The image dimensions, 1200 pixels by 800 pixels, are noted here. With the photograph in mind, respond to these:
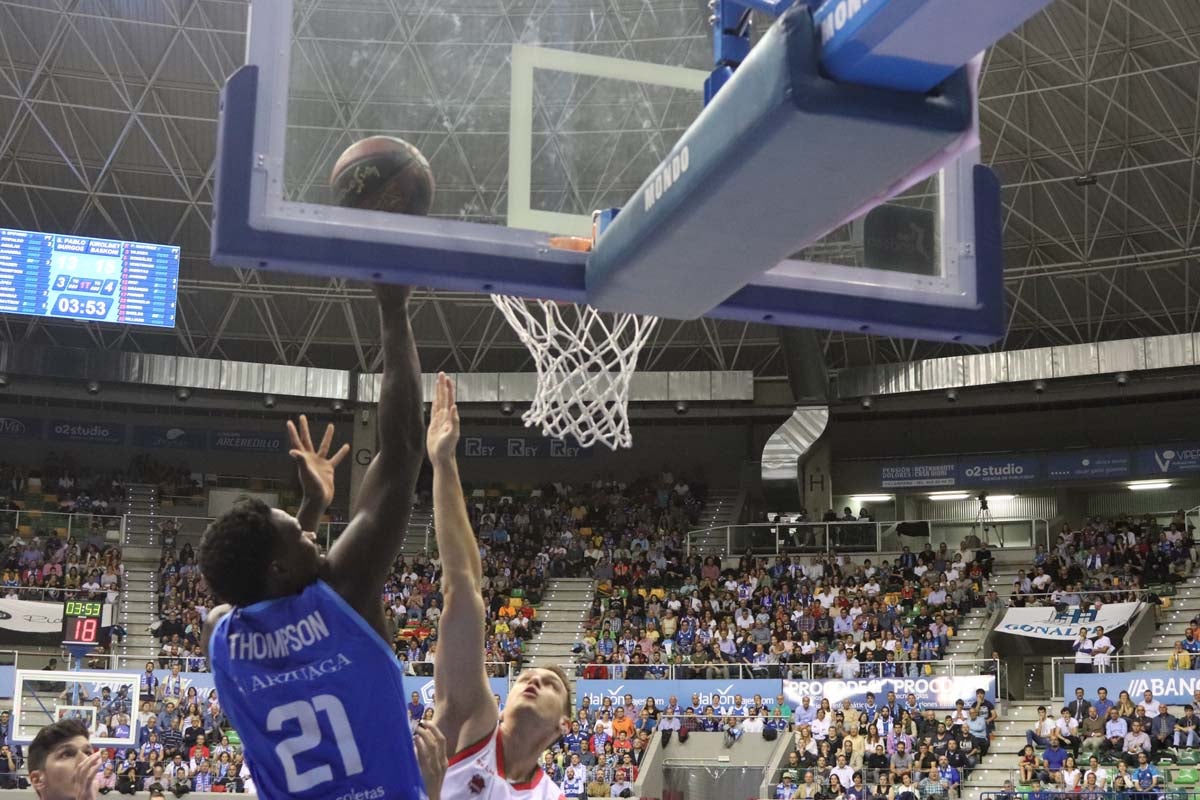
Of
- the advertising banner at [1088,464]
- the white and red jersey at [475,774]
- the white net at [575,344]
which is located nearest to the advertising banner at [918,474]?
the advertising banner at [1088,464]

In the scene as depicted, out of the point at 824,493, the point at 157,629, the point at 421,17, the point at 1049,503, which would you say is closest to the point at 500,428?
the point at 824,493

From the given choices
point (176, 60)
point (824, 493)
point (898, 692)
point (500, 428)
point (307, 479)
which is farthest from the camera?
point (500, 428)

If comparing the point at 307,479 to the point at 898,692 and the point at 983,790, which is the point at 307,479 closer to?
the point at 983,790

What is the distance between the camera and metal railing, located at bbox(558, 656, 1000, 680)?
20.6 meters

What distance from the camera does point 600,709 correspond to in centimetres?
2136

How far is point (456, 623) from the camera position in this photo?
3094mm

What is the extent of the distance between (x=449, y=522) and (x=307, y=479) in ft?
1.15

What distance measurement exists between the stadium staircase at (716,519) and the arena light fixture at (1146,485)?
328 inches

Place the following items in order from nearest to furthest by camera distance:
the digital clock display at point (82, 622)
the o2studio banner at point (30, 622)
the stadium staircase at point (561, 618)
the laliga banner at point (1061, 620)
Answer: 1. the laliga banner at point (1061, 620)
2. the digital clock display at point (82, 622)
3. the o2studio banner at point (30, 622)
4. the stadium staircase at point (561, 618)

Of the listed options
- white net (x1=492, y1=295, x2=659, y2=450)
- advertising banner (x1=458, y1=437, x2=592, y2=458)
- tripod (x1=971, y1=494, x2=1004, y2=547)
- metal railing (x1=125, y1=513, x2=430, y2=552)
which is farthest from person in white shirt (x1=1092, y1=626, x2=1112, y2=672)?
advertising banner (x1=458, y1=437, x2=592, y2=458)

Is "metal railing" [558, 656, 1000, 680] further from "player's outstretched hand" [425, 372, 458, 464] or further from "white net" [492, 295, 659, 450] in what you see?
"player's outstretched hand" [425, 372, 458, 464]

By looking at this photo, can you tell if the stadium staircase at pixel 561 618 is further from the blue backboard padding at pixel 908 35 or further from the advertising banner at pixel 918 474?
the blue backboard padding at pixel 908 35

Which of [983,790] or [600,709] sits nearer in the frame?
[983,790]

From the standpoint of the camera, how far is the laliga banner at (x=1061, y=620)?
2116cm
